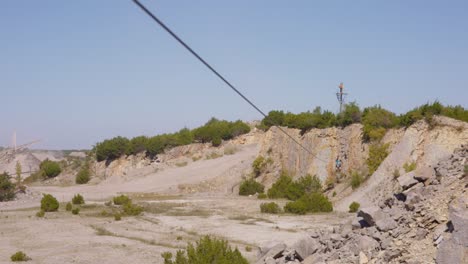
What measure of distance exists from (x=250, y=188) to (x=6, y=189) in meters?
25.2

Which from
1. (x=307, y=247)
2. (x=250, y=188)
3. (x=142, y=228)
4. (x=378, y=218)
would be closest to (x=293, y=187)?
(x=250, y=188)

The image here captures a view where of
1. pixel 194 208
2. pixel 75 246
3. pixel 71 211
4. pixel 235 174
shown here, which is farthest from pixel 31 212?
pixel 235 174

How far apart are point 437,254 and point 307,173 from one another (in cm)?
Result: 3609

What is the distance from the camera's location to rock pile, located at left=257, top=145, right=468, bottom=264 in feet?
30.0

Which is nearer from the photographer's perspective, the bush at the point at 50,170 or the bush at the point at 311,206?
the bush at the point at 311,206

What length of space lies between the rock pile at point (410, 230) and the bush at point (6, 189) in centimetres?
4103

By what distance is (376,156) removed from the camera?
37.6 meters

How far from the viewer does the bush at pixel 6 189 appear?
4683cm

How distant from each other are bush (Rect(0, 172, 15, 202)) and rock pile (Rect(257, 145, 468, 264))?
41.0 meters

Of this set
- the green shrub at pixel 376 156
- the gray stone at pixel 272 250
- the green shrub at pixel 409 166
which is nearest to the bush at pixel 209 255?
the gray stone at pixel 272 250

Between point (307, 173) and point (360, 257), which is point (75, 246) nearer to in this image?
point (360, 257)

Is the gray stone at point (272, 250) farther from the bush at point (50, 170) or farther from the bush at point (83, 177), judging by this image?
the bush at point (50, 170)

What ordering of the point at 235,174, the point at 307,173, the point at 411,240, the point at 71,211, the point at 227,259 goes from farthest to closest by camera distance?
the point at 235,174 < the point at 307,173 < the point at 71,211 < the point at 227,259 < the point at 411,240

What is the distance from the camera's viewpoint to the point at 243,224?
95.2 feet
